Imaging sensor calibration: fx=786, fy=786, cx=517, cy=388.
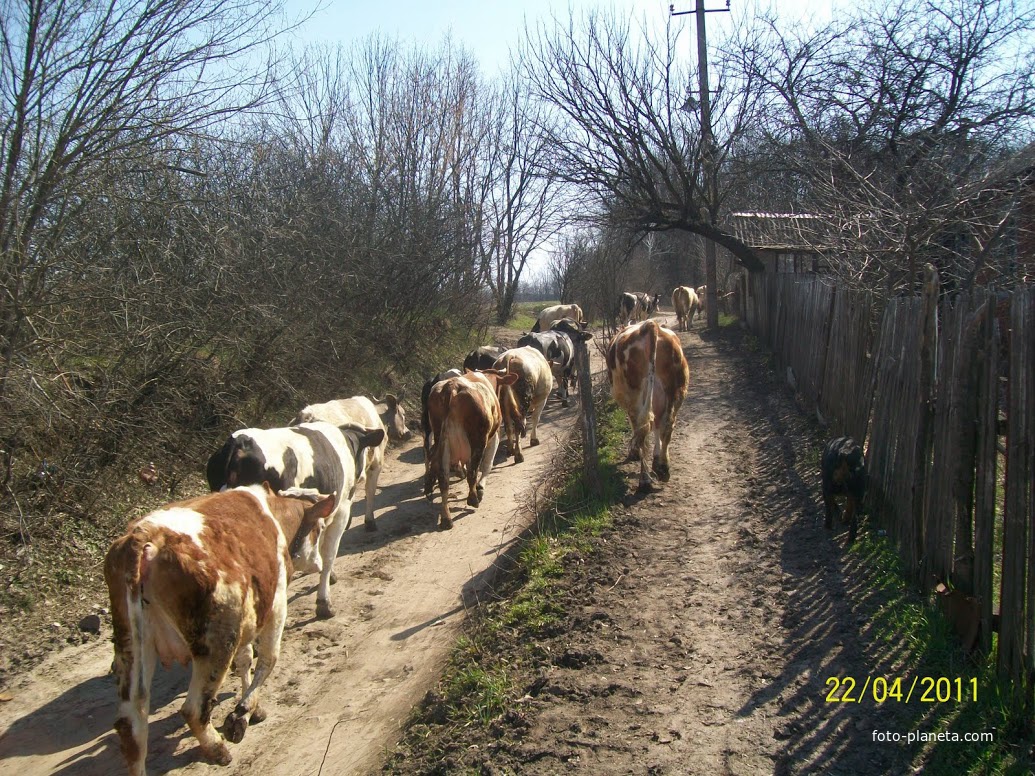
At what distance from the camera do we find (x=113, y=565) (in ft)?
13.5

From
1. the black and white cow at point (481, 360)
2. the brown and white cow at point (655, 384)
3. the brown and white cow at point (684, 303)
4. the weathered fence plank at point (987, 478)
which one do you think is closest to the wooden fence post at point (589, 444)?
the brown and white cow at point (655, 384)

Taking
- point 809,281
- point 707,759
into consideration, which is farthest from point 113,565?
point 809,281

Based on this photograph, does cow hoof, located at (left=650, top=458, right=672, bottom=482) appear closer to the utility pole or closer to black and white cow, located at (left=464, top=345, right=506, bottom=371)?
black and white cow, located at (left=464, top=345, right=506, bottom=371)

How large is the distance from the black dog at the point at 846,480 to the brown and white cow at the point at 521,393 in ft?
15.5

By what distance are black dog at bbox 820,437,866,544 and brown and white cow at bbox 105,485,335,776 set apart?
464 cm

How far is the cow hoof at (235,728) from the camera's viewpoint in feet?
15.1

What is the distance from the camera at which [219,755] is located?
14.6 ft

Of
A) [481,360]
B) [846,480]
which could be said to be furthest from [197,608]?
[481,360]

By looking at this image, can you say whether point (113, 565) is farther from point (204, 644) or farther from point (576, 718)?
point (576, 718)

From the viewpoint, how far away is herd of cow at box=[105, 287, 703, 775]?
4109mm

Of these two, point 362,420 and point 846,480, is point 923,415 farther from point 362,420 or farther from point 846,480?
point 362,420

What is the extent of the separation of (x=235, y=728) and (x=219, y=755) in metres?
0.19

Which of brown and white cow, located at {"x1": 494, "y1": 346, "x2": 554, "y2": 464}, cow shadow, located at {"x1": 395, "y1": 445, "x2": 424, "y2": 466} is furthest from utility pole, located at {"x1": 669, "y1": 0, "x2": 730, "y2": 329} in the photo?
cow shadow, located at {"x1": 395, "y1": 445, "x2": 424, "y2": 466}

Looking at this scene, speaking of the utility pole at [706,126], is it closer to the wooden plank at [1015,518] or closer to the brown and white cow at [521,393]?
the brown and white cow at [521,393]
